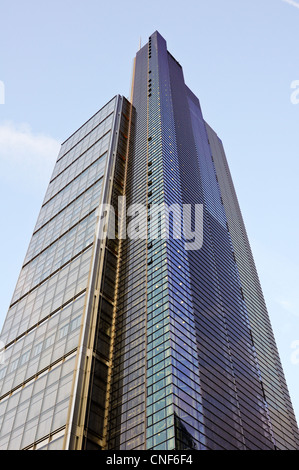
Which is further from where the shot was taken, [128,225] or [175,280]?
[128,225]

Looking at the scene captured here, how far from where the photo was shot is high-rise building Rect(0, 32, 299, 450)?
54.9 metres

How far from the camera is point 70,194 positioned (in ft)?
348

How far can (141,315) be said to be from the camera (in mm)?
64250

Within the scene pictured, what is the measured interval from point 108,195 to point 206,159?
1595 inches

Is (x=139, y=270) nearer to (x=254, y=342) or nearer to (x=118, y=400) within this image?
(x=118, y=400)

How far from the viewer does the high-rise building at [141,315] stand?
54.9 m

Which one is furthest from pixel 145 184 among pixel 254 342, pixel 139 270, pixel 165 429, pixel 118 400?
pixel 165 429

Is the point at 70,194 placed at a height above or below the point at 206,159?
below

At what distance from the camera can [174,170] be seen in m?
92.4

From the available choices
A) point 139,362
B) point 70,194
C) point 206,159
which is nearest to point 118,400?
point 139,362

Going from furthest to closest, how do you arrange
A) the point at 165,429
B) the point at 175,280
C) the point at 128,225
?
the point at 128,225
the point at 175,280
the point at 165,429

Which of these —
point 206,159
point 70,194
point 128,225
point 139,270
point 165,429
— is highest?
point 206,159
